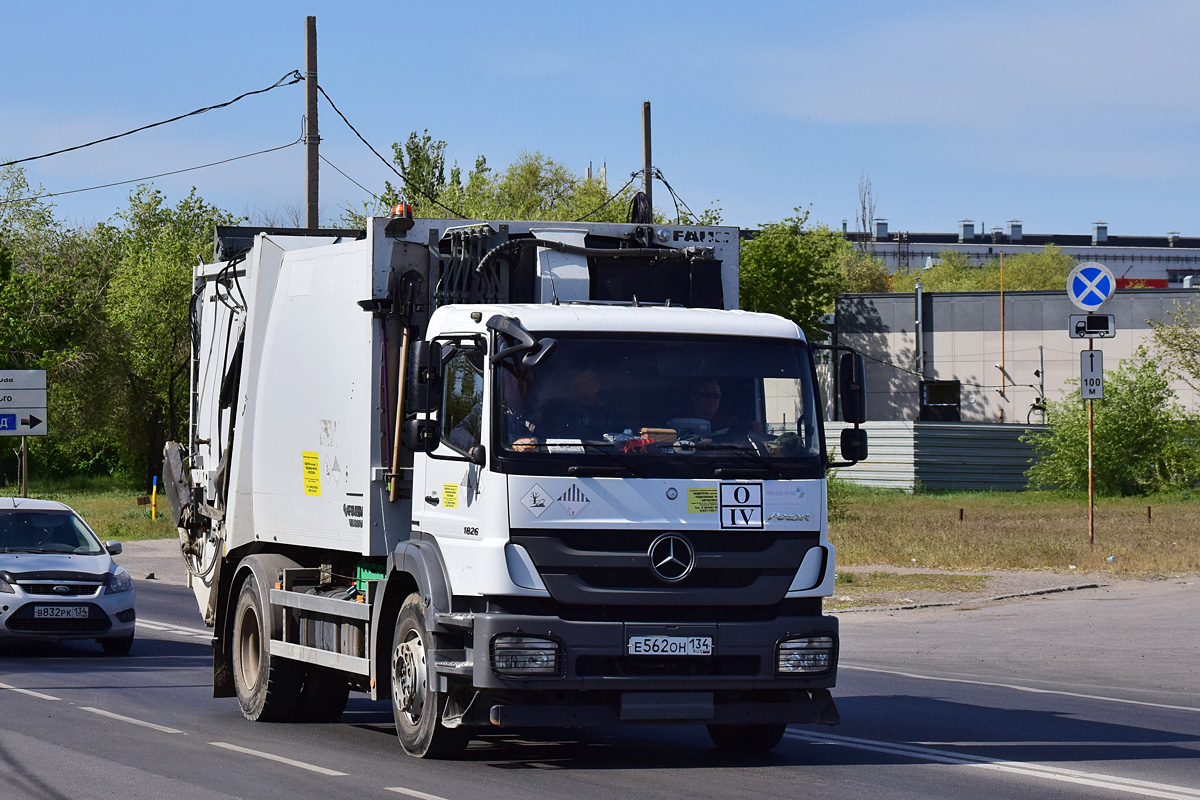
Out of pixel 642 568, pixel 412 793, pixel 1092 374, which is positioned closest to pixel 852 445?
pixel 642 568

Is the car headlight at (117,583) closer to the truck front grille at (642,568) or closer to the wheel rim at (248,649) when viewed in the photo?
the wheel rim at (248,649)

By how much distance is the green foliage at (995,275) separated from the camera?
10862 centimetres

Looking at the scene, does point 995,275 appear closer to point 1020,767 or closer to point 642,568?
point 1020,767

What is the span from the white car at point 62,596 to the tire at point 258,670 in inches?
177

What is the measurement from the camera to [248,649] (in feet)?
38.9

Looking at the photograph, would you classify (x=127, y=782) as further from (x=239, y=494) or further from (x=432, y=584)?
(x=239, y=494)

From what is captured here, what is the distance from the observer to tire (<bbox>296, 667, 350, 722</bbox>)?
11.6 meters

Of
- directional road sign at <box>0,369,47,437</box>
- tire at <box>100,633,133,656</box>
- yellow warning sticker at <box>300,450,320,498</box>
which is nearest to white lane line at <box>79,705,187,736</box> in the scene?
yellow warning sticker at <box>300,450,320,498</box>

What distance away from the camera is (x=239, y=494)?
12.1 meters

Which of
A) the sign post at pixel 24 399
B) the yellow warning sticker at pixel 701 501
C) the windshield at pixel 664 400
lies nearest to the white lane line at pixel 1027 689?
the windshield at pixel 664 400

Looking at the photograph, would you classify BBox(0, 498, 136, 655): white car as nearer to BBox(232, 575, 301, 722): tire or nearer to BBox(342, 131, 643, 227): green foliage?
BBox(232, 575, 301, 722): tire

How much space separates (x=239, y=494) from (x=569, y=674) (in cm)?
452

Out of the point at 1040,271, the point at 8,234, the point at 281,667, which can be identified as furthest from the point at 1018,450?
the point at 1040,271

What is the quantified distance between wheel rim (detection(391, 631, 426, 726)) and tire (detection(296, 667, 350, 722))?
2.08 m
